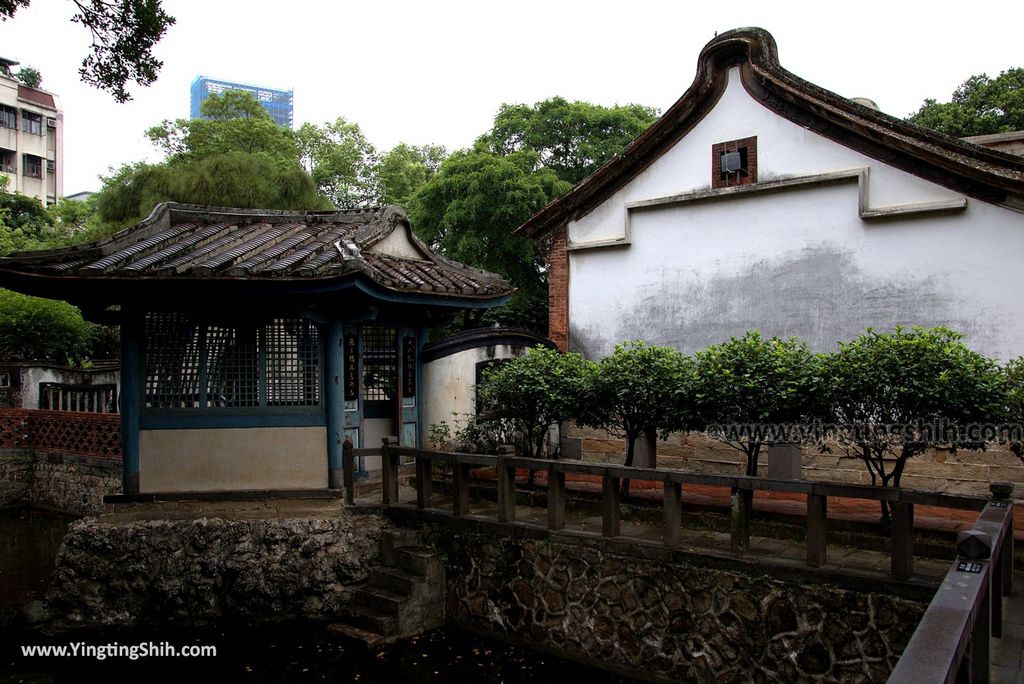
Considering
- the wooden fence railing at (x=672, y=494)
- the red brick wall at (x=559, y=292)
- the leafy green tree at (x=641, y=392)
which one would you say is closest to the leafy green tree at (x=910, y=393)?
the wooden fence railing at (x=672, y=494)

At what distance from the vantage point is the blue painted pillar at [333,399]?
910 cm

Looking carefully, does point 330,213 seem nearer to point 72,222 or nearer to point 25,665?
point 25,665

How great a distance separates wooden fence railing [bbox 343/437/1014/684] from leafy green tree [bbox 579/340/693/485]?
4.17 feet

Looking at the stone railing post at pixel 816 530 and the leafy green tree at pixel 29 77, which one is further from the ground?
the leafy green tree at pixel 29 77

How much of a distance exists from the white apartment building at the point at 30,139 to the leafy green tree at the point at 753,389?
47005 millimetres

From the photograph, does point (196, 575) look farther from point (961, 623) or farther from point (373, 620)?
point (961, 623)

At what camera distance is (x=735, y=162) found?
1155 centimetres

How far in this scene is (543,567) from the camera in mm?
7738

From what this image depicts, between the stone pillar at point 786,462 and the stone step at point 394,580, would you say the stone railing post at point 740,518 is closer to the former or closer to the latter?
the stone step at point 394,580

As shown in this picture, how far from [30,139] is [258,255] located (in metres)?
45.4

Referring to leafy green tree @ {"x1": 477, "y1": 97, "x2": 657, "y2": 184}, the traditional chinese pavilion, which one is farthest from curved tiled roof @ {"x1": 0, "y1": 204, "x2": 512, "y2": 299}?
leafy green tree @ {"x1": 477, "y1": 97, "x2": 657, "y2": 184}

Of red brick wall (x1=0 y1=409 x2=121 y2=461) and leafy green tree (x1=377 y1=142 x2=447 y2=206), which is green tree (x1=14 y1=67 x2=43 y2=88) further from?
red brick wall (x1=0 y1=409 x2=121 y2=461)

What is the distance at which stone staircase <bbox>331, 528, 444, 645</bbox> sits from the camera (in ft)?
26.1

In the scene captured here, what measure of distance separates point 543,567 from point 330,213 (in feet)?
20.1
